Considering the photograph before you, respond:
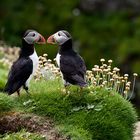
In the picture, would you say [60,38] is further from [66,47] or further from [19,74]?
[19,74]

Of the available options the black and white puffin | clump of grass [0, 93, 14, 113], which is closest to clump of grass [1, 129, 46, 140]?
clump of grass [0, 93, 14, 113]

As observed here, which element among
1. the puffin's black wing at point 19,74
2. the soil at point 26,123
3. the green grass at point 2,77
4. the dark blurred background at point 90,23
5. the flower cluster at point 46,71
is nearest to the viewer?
the soil at point 26,123

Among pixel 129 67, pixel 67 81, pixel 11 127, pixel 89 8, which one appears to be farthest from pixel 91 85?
pixel 89 8

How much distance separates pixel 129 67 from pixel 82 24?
222cm

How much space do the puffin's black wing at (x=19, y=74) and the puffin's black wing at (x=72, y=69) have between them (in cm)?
50

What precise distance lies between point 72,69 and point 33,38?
2.76 ft

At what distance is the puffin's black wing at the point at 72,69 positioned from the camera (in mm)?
11759

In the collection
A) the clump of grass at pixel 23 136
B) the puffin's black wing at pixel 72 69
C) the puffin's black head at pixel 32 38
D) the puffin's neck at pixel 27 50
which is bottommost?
the clump of grass at pixel 23 136

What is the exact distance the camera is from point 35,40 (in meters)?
12.3

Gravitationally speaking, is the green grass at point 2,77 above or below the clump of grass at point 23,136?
above

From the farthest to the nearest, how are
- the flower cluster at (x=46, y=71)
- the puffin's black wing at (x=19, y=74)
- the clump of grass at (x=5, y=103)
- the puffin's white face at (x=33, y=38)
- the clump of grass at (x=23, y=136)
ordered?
the flower cluster at (x=46, y=71), the puffin's white face at (x=33, y=38), the puffin's black wing at (x=19, y=74), the clump of grass at (x=5, y=103), the clump of grass at (x=23, y=136)

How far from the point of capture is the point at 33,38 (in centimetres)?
1234

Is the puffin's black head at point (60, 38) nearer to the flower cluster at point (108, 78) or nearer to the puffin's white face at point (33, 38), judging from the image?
the puffin's white face at point (33, 38)

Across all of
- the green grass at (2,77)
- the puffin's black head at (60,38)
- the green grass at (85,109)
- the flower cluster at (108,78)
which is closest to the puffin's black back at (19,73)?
the green grass at (85,109)
